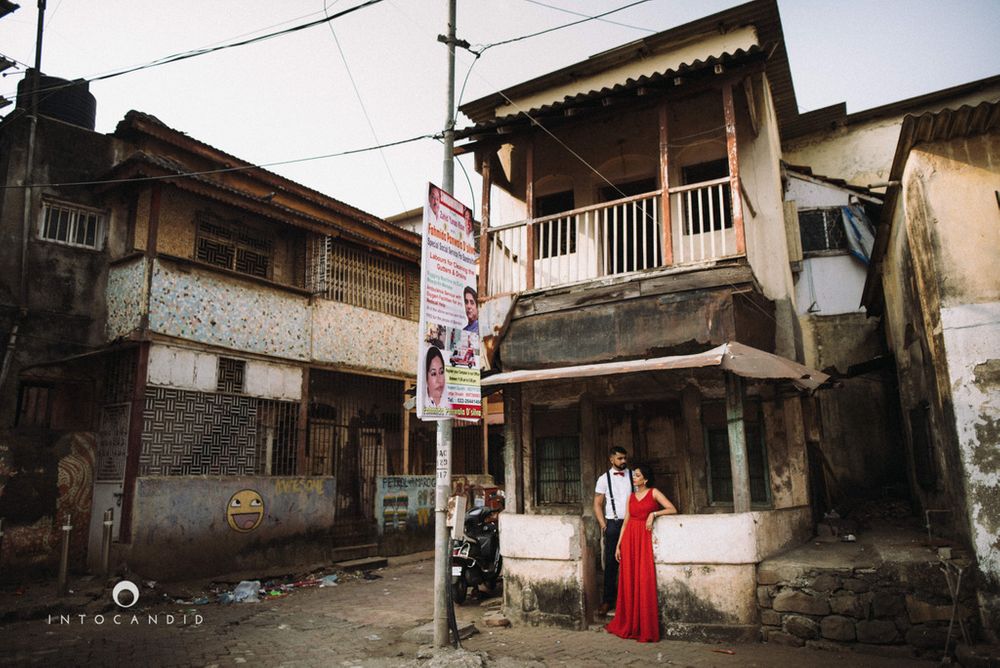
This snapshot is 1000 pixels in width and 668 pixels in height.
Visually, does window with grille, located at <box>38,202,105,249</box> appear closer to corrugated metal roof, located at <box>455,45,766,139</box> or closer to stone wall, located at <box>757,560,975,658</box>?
corrugated metal roof, located at <box>455,45,766,139</box>

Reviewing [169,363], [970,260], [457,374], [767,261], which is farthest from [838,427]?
[169,363]

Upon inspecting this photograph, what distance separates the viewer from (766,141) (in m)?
9.74

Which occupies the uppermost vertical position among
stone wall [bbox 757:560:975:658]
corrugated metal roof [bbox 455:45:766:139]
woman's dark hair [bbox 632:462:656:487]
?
corrugated metal roof [bbox 455:45:766:139]

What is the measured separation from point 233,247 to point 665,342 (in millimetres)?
9198

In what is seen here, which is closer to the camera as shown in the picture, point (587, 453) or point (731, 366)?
point (731, 366)

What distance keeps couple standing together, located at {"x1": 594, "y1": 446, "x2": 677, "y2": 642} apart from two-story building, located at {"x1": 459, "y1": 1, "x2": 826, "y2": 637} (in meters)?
0.18

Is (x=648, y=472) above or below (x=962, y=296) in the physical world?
below

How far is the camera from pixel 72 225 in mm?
11367

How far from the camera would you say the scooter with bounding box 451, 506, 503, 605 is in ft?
29.1

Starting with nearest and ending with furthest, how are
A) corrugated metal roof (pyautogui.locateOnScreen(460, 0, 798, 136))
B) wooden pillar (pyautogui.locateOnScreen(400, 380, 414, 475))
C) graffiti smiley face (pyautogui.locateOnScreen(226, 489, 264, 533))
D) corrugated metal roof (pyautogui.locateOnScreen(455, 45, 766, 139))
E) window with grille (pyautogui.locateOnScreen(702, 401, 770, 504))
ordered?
corrugated metal roof (pyautogui.locateOnScreen(455, 45, 766, 139)), window with grille (pyautogui.locateOnScreen(702, 401, 770, 504)), corrugated metal roof (pyautogui.locateOnScreen(460, 0, 798, 136)), graffiti smiley face (pyautogui.locateOnScreen(226, 489, 264, 533)), wooden pillar (pyautogui.locateOnScreen(400, 380, 414, 475))

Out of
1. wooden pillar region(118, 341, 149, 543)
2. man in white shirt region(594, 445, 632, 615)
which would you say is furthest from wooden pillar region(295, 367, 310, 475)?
man in white shirt region(594, 445, 632, 615)

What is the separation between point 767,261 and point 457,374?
5234 millimetres

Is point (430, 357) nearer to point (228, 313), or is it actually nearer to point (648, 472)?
point (648, 472)

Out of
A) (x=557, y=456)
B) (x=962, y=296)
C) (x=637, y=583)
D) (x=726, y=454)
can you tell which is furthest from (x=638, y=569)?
(x=962, y=296)
